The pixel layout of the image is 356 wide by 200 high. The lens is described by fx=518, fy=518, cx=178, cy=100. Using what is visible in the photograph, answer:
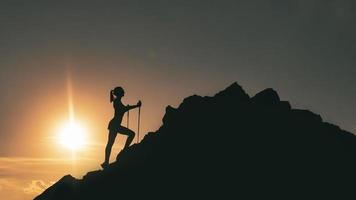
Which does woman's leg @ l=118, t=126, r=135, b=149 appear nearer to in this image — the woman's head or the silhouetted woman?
the silhouetted woman

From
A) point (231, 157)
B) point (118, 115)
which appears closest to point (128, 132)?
point (118, 115)

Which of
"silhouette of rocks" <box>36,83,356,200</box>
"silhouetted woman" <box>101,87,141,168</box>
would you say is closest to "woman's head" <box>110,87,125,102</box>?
"silhouetted woman" <box>101,87,141,168</box>

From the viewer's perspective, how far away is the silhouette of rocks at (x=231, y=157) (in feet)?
76.5

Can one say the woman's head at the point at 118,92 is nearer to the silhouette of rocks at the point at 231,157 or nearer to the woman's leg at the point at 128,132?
the woman's leg at the point at 128,132

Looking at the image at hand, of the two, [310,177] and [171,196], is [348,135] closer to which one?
[310,177]

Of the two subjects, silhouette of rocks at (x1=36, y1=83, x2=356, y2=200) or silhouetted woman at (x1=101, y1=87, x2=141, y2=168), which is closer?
silhouette of rocks at (x1=36, y1=83, x2=356, y2=200)

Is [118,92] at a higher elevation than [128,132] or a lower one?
higher

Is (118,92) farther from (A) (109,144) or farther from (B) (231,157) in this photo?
(B) (231,157)

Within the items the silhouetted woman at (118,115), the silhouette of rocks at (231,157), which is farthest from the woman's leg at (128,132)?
the silhouette of rocks at (231,157)

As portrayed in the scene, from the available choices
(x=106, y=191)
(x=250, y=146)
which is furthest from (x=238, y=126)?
(x=106, y=191)

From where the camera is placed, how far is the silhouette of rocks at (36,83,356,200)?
23.3m

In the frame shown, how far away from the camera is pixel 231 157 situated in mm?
24453

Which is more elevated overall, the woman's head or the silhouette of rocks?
the woman's head

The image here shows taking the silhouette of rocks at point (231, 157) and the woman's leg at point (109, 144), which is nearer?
the silhouette of rocks at point (231, 157)
